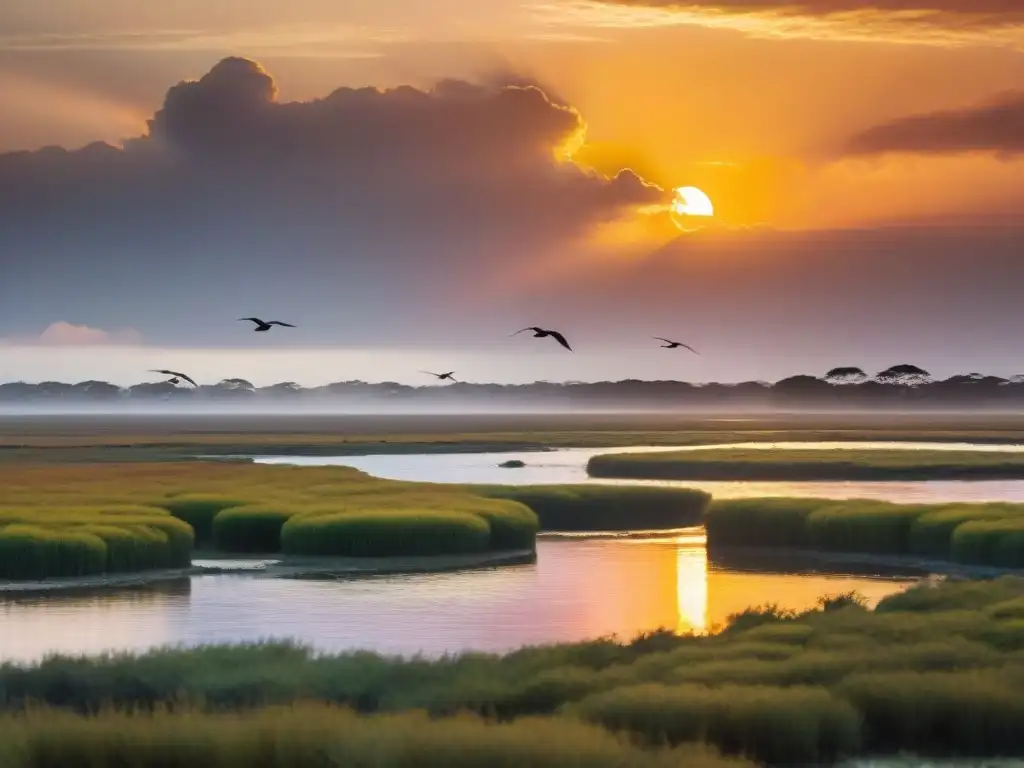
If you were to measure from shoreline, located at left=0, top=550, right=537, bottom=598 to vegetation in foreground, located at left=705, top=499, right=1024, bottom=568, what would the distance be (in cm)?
856

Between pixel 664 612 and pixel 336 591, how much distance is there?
31.9ft

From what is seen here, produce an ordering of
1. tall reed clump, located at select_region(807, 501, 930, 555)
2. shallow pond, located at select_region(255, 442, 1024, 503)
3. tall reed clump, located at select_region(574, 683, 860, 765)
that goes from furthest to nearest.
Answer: shallow pond, located at select_region(255, 442, 1024, 503), tall reed clump, located at select_region(807, 501, 930, 555), tall reed clump, located at select_region(574, 683, 860, 765)

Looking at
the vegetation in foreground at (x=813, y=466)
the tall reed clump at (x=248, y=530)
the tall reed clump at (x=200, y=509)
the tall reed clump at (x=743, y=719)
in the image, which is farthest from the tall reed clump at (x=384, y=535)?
the vegetation in foreground at (x=813, y=466)

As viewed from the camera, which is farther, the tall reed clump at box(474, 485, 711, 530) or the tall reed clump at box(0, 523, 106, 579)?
the tall reed clump at box(474, 485, 711, 530)

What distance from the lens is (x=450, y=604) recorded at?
40500mm

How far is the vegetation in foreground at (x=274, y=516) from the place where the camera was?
4569 centimetres

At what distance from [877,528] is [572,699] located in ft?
104

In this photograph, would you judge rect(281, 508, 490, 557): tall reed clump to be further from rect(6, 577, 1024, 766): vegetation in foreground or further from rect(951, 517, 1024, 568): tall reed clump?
rect(6, 577, 1024, 766): vegetation in foreground

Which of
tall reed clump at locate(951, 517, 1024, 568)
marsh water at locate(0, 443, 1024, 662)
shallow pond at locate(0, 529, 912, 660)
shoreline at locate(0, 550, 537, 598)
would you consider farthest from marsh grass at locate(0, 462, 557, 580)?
tall reed clump at locate(951, 517, 1024, 568)

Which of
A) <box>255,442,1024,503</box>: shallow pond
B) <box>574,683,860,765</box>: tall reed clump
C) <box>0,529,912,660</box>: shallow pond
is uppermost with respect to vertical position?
<box>255,442,1024,503</box>: shallow pond

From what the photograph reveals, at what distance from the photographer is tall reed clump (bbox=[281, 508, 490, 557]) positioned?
50.8 meters

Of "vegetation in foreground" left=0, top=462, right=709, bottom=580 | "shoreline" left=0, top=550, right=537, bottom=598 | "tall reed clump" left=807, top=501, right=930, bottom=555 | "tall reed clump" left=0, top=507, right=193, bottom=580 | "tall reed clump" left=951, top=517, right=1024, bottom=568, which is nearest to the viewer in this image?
"tall reed clump" left=0, top=507, right=193, bottom=580

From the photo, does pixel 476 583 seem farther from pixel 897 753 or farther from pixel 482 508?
pixel 897 753

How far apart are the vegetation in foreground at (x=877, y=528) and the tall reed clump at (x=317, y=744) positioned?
30975 mm
